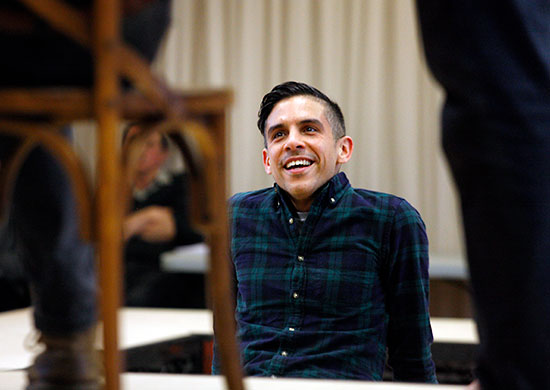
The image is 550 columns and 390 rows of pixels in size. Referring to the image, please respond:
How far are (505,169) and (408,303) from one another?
83 cm

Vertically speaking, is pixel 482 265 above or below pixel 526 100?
below

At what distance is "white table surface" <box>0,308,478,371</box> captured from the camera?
1.88 m

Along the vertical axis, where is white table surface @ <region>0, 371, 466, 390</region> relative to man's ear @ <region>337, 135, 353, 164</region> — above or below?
Result: below

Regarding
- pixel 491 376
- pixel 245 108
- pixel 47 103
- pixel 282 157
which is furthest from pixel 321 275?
pixel 245 108

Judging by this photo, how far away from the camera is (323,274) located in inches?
61.6

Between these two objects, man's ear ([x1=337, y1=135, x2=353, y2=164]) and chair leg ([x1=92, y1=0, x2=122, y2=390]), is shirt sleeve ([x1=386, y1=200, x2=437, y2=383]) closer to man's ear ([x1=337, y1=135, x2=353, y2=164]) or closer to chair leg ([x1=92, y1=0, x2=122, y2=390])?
man's ear ([x1=337, y1=135, x2=353, y2=164])

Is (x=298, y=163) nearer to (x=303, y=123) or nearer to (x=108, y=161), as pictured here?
(x=303, y=123)

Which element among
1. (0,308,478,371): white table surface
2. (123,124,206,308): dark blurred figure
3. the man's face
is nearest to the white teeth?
the man's face

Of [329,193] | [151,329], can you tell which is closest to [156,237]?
[151,329]

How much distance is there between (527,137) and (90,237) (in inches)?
18.6

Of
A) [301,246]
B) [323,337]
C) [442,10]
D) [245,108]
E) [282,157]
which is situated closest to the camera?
[442,10]

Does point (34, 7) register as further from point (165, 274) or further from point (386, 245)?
point (165, 274)

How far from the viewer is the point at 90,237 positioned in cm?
73

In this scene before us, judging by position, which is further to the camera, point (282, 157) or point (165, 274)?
point (165, 274)
